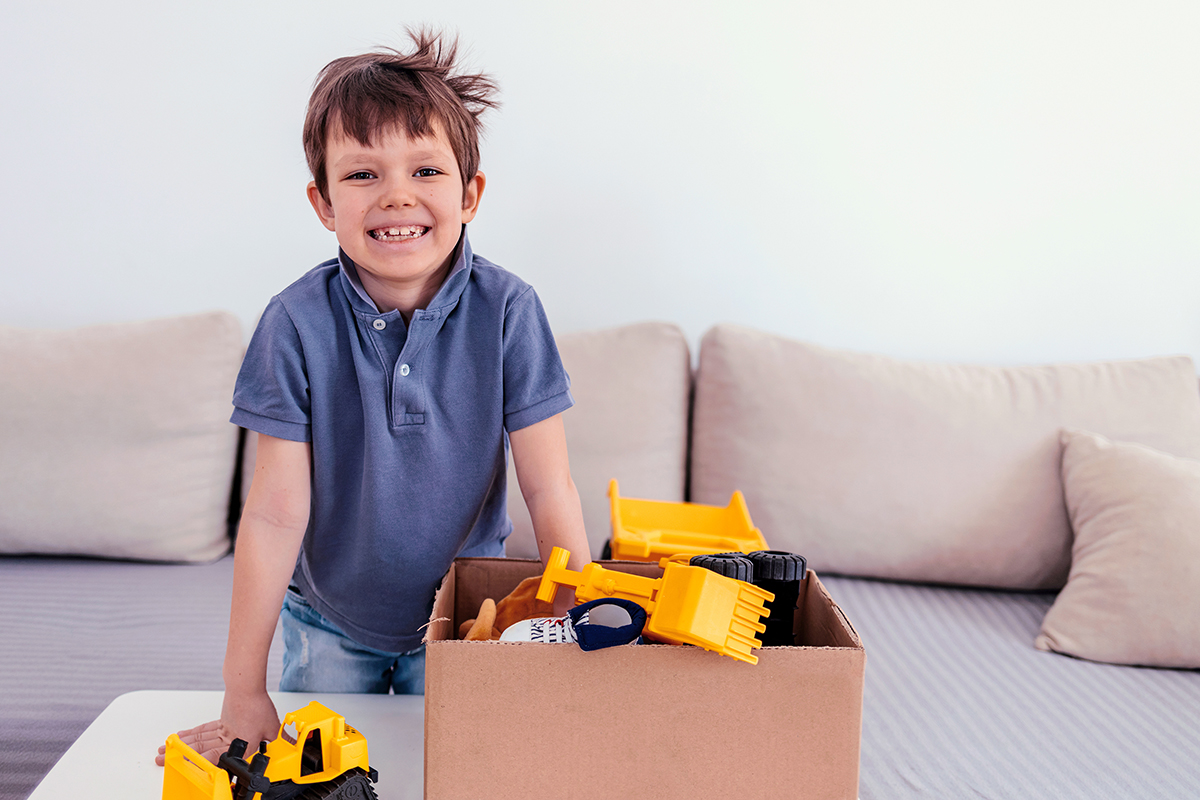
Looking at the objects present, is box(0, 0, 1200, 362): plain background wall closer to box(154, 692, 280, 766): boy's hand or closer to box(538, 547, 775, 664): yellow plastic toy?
box(154, 692, 280, 766): boy's hand

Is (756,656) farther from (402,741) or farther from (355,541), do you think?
(355,541)

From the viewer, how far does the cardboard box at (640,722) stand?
1.46 feet

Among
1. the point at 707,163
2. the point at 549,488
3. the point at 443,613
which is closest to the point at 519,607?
the point at 443,613

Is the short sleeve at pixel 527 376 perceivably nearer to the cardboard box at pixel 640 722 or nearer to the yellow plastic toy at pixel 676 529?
the yellow plastic toy at pixel 676 529

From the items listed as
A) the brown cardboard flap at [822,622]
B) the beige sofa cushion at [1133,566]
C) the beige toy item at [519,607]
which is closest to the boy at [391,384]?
the beige toy item at [519,607]

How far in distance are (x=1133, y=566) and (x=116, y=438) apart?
1.67 meters

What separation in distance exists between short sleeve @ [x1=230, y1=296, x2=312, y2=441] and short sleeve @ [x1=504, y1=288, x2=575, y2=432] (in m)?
0.19

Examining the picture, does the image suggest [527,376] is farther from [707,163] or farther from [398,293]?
[707,163]

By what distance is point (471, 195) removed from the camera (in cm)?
83

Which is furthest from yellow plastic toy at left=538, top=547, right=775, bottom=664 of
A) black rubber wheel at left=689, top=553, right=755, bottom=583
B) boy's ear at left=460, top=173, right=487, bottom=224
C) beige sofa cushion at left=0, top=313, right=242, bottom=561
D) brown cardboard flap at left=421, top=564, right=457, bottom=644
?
beige sofa cushion at left=0, top=313, right=242, bottom=561

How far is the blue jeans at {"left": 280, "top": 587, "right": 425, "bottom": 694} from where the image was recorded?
34.5 inches

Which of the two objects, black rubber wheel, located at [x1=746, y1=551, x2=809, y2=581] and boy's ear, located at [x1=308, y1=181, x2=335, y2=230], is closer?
black rubber wheel, located at [x1=746, y1=551, x2=809, y2=581]

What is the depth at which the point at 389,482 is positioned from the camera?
776 millimetres

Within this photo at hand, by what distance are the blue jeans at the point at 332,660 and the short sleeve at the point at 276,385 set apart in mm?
251
